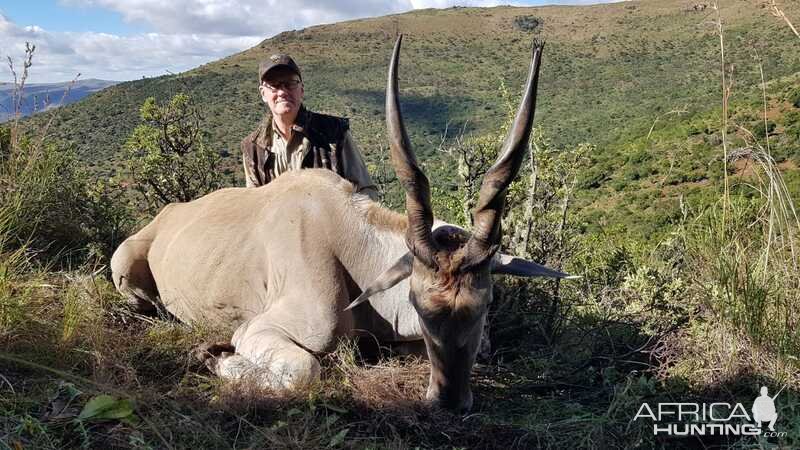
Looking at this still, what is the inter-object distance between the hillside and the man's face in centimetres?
1612

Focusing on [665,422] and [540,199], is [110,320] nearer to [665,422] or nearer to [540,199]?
[665,422]

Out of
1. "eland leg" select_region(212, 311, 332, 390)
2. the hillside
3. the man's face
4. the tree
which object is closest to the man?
the man's face

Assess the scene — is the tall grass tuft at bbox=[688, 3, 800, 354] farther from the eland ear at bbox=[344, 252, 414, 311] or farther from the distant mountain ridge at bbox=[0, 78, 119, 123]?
the distant mountain ridge at bbox=[0, 78, 119, 123]

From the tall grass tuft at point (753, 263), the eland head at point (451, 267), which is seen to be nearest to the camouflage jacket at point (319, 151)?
the eland head at point (451, 267)

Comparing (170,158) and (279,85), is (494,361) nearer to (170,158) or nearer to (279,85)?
(279,85)

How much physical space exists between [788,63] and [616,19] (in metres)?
Answer: 47.9

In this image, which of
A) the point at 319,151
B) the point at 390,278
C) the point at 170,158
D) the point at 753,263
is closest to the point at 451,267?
the point at 390,278

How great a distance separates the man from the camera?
5.71 metres

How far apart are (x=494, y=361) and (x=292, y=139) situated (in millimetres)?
2729

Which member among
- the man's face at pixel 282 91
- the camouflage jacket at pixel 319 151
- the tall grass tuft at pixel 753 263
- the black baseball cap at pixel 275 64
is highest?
the black baseball cap at pixel 275 64

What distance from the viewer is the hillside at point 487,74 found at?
38.2 meters

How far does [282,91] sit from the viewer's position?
18.7 feet

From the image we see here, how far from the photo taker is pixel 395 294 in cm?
437

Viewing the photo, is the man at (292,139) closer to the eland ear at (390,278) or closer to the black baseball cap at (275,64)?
the black baseball cap at (275,64)
